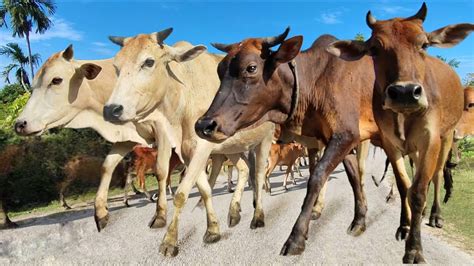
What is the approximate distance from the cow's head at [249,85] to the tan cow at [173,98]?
1224 millimetres

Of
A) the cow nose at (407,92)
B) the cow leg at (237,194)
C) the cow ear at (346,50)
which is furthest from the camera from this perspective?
the cow leg at (237,194)

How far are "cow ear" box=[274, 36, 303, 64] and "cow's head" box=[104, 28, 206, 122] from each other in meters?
1.47

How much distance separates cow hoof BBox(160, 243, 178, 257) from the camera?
4.59 m

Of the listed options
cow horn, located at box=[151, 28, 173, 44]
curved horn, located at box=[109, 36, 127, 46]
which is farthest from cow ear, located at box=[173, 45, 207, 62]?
curved horn, located at box=[109, 36, 127, 46]

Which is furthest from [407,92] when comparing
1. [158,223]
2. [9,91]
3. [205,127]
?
[9,91]

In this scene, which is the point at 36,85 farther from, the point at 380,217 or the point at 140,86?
the point at 380,217

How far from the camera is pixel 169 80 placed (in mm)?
5465

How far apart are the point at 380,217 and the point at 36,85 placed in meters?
5.05

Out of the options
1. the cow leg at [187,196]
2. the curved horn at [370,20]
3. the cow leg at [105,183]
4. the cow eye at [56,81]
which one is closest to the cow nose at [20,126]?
the cow eye at [56,81]

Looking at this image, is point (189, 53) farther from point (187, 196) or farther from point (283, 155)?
point (283, 155)

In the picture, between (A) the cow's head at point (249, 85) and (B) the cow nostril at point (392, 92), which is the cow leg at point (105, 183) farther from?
(B) the cow nostril at point (392, 92)

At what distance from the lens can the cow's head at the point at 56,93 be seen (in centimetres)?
619

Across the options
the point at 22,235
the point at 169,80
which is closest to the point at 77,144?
the point at 22,235

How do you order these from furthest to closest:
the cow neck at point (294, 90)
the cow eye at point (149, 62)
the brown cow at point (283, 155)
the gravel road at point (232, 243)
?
the brown cow at point (283, 155) → the cow eye at point (149, 62) → the gravel road at point (232, 243) → the cow neck at point (294, 90)
